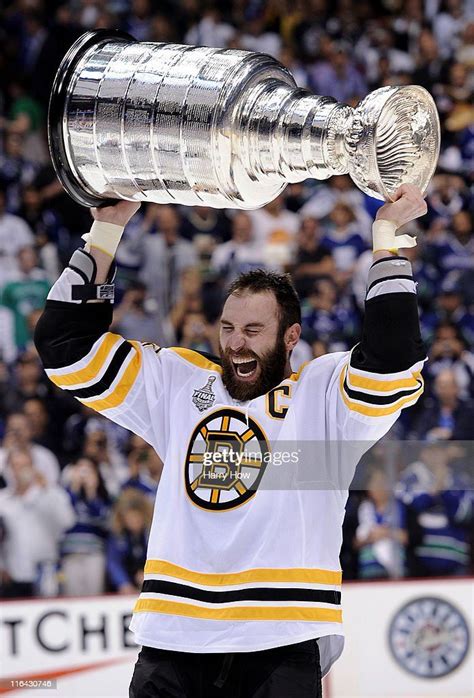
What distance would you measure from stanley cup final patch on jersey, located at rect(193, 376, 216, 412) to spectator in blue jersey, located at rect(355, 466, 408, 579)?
2276mm

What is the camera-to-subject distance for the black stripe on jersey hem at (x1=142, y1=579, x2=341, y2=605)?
2.44m

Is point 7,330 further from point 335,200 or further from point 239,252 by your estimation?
point 335,200

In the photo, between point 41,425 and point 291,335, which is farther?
point 41,425

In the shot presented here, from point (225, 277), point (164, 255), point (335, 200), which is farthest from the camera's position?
point (335, 200)

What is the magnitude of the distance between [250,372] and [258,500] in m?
0.29

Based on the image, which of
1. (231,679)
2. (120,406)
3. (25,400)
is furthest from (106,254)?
(25,400)

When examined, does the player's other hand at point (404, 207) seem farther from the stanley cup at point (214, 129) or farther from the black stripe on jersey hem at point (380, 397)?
the black stripe on jersey hem at point (380, 397)

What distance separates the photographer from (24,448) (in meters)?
5.39

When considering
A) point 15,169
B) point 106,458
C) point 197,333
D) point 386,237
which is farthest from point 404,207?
point 15,169

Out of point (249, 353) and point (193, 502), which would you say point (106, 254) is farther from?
point (193, 502)

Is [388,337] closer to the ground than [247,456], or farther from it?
farther from it

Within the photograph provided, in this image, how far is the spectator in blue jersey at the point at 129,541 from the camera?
490 centimetres

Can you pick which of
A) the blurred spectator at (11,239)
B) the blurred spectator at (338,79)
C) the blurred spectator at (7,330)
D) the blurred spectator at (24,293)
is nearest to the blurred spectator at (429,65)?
the blurred spectator at (338,79)

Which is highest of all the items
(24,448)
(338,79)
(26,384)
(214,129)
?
(338,79)
